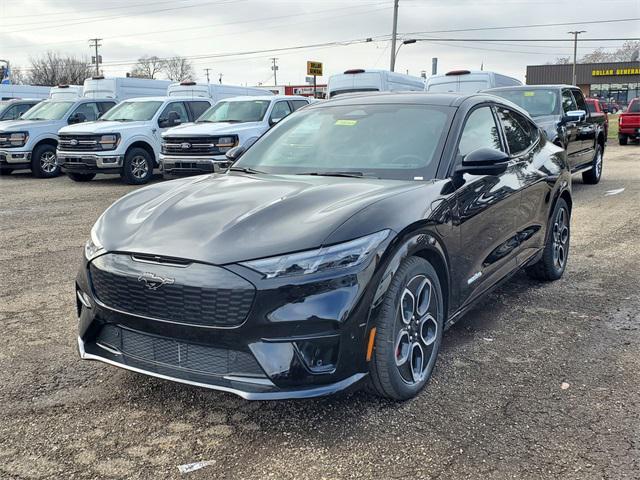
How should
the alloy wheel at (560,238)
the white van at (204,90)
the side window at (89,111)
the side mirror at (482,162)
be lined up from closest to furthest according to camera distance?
1. the side mirror at (482,162)
2. the alloy wheel at (560,238)
3. the side window at (89,111)
4. the white van at (204,90)

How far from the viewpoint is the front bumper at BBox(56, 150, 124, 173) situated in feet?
44.1

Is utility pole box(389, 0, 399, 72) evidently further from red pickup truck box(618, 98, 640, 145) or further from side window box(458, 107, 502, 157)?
side window box(458, 107, 502, 157)

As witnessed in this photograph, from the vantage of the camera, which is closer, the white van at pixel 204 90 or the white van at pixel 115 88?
the white van at pixel 204 90

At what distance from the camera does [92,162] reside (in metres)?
13.5

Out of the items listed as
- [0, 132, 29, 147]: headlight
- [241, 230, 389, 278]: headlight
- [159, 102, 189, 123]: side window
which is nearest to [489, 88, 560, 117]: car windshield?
[159, 102, 189, 123]: side window

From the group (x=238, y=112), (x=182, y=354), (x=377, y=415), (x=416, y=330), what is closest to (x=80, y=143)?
(x=238, y=112)

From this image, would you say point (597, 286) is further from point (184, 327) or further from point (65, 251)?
point (65, 251)

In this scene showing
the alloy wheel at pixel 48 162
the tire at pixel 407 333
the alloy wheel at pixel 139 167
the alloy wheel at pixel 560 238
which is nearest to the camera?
the tire at pixel 407 333

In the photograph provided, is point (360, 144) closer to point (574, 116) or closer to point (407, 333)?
point (407, 333)

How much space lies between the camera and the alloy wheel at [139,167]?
14.1m

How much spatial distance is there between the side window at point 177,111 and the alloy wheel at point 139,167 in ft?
3.66

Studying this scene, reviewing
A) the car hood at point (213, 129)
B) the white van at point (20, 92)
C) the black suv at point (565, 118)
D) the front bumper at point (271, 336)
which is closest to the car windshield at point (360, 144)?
the front bumper at point (271, 336)

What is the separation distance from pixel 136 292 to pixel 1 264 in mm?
4421

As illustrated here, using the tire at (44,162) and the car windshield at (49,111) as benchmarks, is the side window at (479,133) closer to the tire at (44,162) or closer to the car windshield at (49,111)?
the tire at (44,162)
